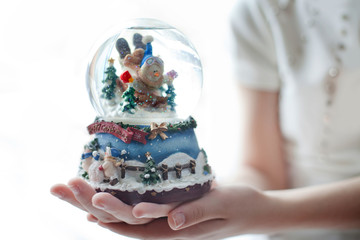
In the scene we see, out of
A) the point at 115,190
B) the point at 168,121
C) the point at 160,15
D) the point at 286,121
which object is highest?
the point at 160,15

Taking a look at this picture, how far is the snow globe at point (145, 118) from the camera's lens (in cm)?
103

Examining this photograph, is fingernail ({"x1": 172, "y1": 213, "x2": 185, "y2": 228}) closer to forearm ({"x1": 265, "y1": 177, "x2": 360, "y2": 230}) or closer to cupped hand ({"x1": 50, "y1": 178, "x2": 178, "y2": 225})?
cupped hand ({"x1": 50, "y1": 178, "x2": 178, "y2": 225})

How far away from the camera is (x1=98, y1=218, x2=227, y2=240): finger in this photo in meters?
1.07

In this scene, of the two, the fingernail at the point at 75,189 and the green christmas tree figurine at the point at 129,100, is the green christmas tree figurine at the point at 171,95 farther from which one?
the fingernail at the point at 75,189

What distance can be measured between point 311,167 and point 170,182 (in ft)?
3.02

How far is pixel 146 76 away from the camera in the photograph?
108cm

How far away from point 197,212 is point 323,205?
21.1 inches

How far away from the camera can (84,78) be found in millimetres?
1227

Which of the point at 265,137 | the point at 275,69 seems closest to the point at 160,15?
the point at 275,69

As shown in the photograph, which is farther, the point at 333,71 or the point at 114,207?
the point at 333,71

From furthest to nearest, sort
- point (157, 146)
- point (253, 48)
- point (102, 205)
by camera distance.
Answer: point (253, 48)
point (157, 146)
point (102, 205)

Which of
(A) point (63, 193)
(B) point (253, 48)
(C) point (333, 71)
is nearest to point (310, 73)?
(C) point (333, 71)

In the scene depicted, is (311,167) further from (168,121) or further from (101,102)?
(101,102)

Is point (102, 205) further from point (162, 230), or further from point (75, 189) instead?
point (162, 230)
